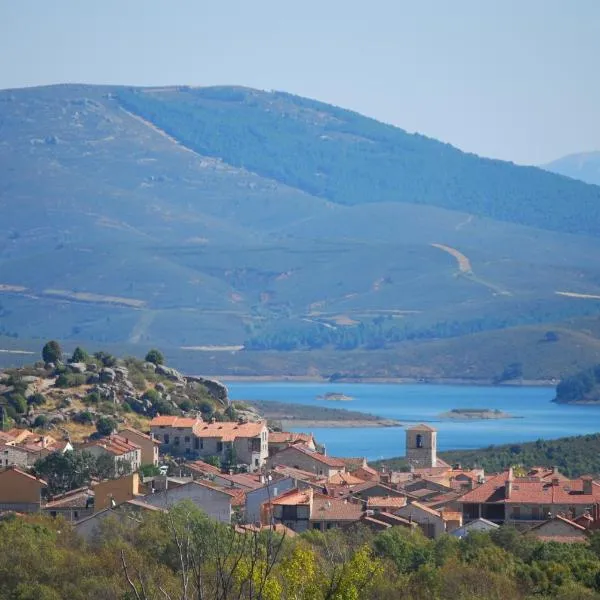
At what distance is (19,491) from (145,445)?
1217 cm

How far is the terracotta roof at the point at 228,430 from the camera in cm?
6838

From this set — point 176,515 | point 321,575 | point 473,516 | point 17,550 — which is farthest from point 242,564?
point 473,516

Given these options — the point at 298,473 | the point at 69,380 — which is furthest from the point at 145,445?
the point at 69,380

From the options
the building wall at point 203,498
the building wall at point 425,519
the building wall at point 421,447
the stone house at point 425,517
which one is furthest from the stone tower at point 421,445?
the building wall at point 425,519

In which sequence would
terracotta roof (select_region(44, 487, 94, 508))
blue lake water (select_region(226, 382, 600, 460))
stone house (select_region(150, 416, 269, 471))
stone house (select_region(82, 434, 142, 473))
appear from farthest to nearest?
blue lake water (select_region(226, 382, 600, 460))
stone house (select_region(150, 416, 269, 471))
stone house (select_region(82, 434, 142, 473))
terracotta roof (select_region(44, 487, 94, 508))

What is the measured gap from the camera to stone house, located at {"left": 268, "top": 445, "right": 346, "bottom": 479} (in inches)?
2496

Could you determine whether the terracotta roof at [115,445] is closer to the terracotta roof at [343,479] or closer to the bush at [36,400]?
the terracotta roof at [343,479]

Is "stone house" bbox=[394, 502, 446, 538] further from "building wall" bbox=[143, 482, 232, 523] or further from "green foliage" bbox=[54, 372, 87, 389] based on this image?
"green foliage" bbox=[54, 372, 87, 389]

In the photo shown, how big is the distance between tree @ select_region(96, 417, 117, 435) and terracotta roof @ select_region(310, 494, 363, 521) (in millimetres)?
20763

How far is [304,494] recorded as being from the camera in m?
49.8

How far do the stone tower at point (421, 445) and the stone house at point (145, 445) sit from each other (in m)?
10.9

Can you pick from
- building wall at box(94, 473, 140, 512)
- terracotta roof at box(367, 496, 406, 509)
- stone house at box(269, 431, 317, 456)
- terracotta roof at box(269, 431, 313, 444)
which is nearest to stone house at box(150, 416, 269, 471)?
stone house at box(269, 431, 317, 456)

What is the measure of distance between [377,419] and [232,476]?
94.4m

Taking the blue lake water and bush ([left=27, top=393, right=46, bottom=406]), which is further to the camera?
the blue lake water
